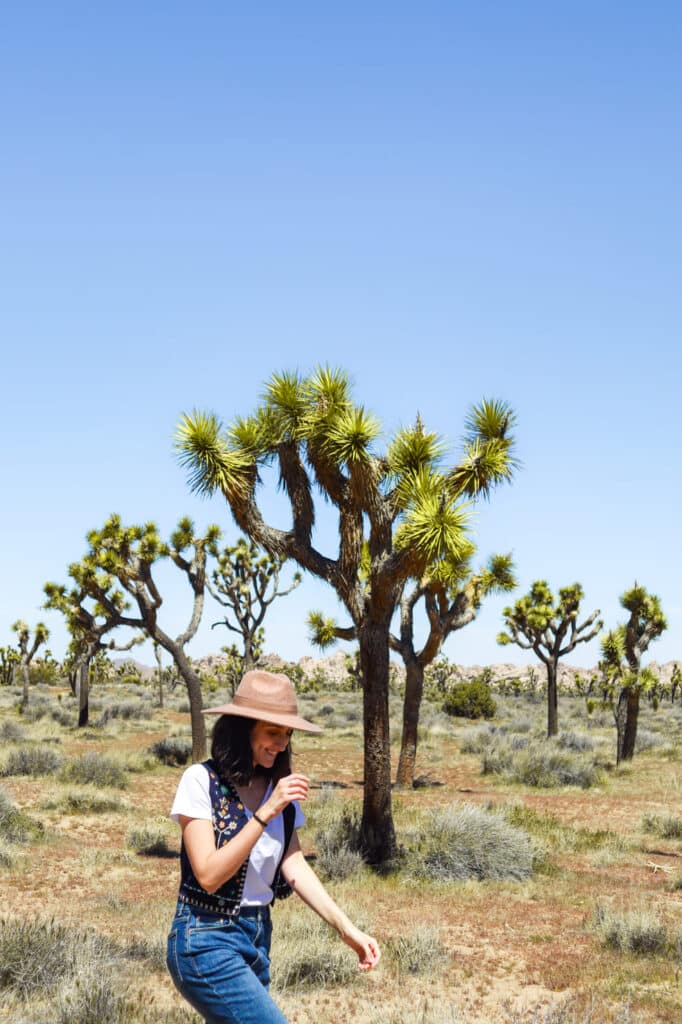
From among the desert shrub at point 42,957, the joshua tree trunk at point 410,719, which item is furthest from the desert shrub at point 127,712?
the desert shrub at point 42,957

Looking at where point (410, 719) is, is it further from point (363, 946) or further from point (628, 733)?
point (363, 946)

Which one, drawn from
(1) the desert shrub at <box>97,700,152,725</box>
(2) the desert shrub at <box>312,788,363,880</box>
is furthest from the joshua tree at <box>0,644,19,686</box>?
(2) the desert shrub at <box>312,788,363,880</box>

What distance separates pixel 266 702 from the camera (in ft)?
11.0

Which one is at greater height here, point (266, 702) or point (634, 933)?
point (266, 702)

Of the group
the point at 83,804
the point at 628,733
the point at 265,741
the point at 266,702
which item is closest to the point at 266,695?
the point at 266,702

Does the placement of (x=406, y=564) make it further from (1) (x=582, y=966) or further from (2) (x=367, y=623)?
(1) (x=582, y=966)

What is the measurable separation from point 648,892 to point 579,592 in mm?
19735

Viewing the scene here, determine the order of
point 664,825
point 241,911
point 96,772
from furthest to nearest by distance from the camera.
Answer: point 96,772 → point 664,825 → point 241,911

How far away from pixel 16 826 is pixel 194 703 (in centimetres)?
901

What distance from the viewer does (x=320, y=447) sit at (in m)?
11.8

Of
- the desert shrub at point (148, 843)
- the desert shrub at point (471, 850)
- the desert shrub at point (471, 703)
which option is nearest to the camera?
the desert shrub at point (471, 850)

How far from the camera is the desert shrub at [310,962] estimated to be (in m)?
7.16

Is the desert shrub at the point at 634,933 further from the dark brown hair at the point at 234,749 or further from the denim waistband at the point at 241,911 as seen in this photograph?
the dark brown hair at the point at 234,749

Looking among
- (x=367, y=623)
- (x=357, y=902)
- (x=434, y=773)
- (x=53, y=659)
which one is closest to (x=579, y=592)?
(x=434, y=773)
